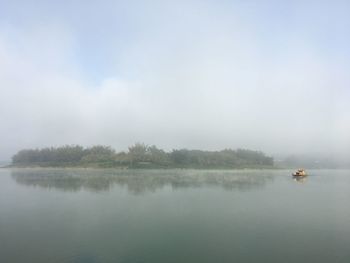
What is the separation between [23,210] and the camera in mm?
16938

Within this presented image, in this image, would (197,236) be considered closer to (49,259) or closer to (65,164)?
(49,259)

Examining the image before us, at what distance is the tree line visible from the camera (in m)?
84.7

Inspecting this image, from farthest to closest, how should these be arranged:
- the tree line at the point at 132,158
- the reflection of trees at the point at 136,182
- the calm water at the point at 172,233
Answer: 1. the tree line at the point at 132,158
2. the reflection of trees at the point at 136,182
3. the calm water at the point at 172,233

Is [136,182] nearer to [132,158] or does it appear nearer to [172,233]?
[172,233]

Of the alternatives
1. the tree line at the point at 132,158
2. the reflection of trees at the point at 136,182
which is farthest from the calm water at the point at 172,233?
the tree line at the point at 132,158

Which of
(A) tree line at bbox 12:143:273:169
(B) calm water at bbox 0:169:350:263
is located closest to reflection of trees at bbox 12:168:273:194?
(B) calm water at bbox 0:169:350:263

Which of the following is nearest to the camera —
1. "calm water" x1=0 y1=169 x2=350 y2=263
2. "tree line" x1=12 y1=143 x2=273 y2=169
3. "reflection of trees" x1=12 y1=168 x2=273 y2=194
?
"calm water" x1=0 y1=169 x2=350 y2=263

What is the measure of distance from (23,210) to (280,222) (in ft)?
38.0

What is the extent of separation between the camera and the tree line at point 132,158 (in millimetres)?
84688

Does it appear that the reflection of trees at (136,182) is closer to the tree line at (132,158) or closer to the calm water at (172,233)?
the calm water at (172,233)

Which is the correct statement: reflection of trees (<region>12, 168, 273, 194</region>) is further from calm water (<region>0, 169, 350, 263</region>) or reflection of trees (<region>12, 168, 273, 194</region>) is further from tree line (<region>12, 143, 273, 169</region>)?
tree line (<region>12, 143, 273, 169</region>)

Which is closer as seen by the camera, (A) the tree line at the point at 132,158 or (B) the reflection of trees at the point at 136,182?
(B) the reflection of trees at the point at 136,182

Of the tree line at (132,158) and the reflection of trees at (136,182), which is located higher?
the tree line at (132,158)

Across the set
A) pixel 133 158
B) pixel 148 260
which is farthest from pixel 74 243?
pixel 133 158
